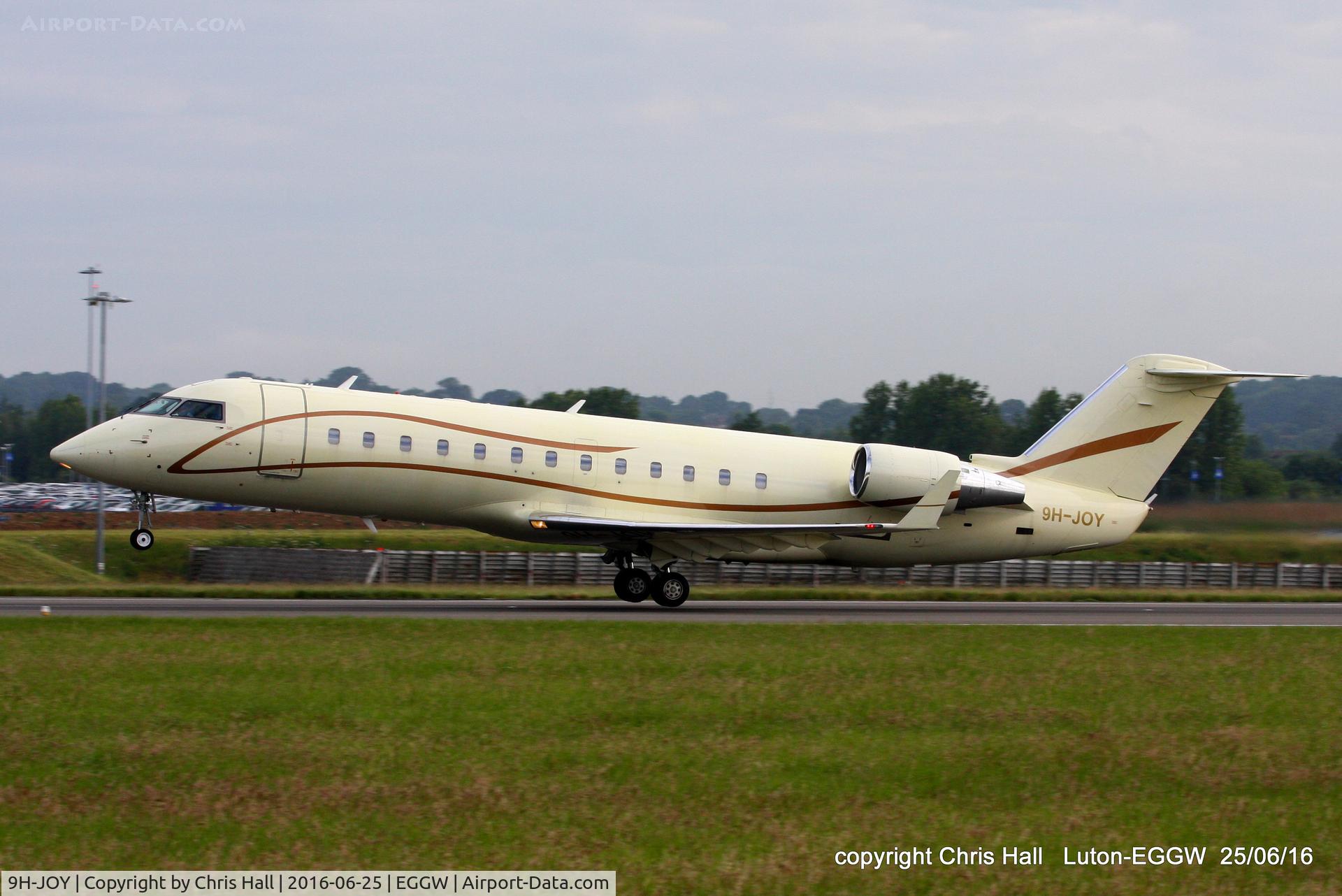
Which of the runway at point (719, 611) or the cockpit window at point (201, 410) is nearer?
the runway at point (719, 611)

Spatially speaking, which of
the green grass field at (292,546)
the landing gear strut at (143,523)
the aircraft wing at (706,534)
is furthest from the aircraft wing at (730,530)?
the green grass field at (292,546)

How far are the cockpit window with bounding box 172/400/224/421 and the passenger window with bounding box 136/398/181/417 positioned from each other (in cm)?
15


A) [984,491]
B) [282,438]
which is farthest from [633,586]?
[984,491]

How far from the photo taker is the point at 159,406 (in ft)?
80.2

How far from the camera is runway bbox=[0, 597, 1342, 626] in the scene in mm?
23016

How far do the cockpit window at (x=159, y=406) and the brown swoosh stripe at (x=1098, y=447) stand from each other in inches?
693

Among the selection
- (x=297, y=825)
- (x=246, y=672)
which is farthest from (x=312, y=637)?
(x=297, y=825)

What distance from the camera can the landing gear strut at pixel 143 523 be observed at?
23781 mm

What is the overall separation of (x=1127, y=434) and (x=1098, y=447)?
70cm

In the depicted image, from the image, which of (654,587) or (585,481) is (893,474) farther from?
(585,481)

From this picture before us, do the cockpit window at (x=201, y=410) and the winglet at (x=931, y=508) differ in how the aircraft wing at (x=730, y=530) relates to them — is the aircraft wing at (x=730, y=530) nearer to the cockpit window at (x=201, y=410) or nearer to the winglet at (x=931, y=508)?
the winglet at (x=931, y=508)

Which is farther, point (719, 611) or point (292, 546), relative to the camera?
point (292, 546)

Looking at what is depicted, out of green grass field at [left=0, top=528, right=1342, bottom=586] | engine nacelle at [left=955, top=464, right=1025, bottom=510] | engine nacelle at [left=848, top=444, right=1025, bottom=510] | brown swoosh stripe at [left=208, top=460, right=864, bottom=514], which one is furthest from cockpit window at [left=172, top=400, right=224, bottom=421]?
engine nacelle at [left=955, top=464, right=1025, bottom=510]

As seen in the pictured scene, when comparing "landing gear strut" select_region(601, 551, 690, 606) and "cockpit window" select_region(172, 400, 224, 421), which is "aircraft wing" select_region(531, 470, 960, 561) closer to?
"landing gear strut" select_region(601, 551, 690, 606)
